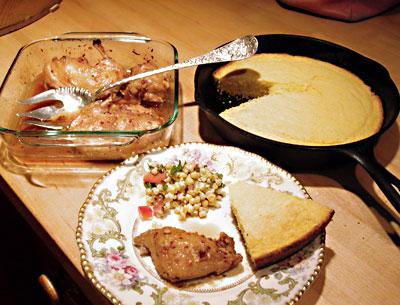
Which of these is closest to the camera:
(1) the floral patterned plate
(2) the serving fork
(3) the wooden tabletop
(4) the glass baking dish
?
(1) the floral patterned plate

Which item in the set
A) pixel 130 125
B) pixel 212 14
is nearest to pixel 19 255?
pixel 130 125

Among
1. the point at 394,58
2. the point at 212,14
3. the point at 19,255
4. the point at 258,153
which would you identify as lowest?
the point at 19,255

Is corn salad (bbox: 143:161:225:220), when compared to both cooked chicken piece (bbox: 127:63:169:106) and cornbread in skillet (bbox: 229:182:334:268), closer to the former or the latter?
cornbread in skillet (bbox: 229:182:334:268)

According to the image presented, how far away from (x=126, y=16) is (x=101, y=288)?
4.02 ft

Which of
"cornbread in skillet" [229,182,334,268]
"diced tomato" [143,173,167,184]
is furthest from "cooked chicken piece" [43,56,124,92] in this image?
"cornbread in skillet" [229,182,334,268]

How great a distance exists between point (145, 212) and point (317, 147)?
0.41 metres

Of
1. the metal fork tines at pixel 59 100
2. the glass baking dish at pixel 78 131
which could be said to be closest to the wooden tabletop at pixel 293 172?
the glass baking dish at pixel 78 131

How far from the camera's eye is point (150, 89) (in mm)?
1161

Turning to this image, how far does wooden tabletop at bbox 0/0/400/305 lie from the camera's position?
857mm

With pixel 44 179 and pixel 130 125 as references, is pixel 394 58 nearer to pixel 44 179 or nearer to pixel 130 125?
pixel 130 125

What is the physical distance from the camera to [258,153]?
1018 mm

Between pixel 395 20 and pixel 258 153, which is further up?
pixel 258 153

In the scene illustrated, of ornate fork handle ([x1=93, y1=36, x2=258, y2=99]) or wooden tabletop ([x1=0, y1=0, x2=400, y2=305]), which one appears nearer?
wooden tabletop ([x1=0, y1=0, x2=400, y2=305])

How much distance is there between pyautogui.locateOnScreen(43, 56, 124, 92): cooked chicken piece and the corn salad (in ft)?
1.14
